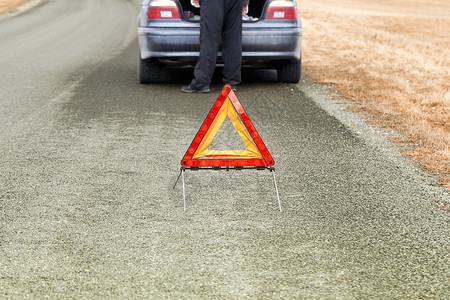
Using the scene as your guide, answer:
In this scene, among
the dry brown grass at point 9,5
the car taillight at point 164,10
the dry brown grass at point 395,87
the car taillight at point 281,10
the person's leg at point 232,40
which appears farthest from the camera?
the dry brown grass at point 9,5

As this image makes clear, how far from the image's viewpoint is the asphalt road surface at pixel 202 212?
2.82 meters

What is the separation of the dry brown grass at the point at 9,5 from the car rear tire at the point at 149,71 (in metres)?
18.4

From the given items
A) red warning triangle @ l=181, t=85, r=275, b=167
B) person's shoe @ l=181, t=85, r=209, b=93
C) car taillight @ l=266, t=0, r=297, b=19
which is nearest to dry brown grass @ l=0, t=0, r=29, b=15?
person's shoe @ l=181, t=85, r=209, b=93

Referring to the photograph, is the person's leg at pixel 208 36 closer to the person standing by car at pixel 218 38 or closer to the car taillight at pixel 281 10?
the person standing by car at pixel 218 38

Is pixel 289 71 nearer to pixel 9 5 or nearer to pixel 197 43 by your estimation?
pixel 197 43

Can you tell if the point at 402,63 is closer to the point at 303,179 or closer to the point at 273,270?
the point at 303,179

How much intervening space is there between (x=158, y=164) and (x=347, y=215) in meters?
1.69

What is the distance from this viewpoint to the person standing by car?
23.8ft

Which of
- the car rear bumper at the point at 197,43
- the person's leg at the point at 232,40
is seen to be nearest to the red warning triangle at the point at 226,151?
the person's leg at the point at 232,40

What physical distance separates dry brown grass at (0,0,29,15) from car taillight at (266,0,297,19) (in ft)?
64.1

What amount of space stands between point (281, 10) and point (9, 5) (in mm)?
22195

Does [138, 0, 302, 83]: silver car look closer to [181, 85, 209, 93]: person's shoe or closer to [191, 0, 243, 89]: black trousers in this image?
[191, 0, 243, 89]: black trousers

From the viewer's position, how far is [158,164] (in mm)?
4676

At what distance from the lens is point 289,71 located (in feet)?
27.6
